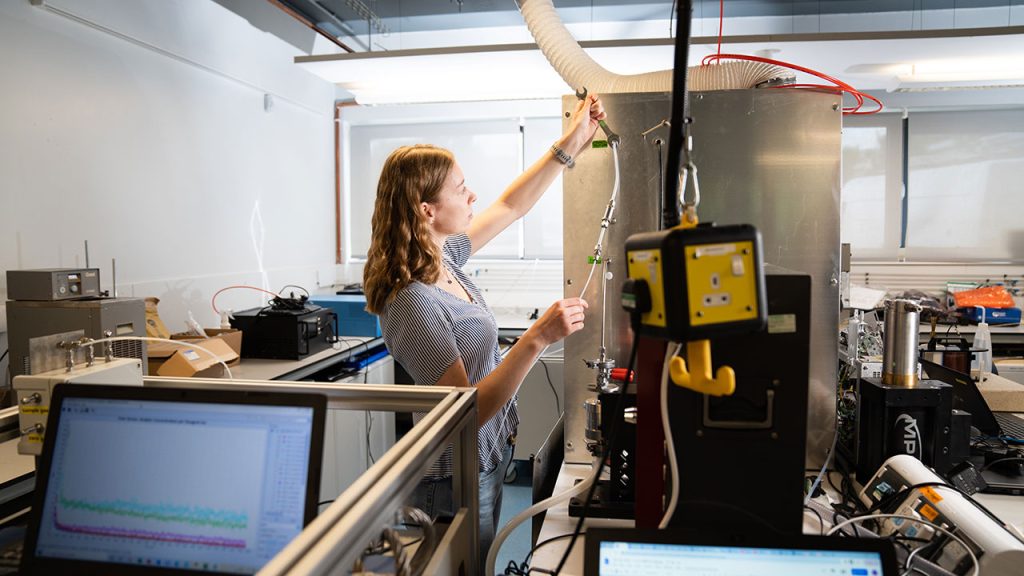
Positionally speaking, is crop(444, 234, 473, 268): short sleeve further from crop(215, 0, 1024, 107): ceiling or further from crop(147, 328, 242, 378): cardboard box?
crop(215, 0, 1024, 107): ceiling

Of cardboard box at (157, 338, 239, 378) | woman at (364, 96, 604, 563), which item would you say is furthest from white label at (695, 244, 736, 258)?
cardboard box at (157, 338, 239, 378)

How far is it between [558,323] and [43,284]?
1.72 metres

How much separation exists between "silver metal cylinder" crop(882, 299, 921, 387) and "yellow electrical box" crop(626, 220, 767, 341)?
86cm

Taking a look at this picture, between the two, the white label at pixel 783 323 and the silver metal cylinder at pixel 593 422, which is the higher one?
the white label at pixel 783 323

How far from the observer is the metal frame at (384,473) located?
1.69ft

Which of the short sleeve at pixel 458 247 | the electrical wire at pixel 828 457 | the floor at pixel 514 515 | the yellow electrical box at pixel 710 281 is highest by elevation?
the short sleeve at pixel 458 247

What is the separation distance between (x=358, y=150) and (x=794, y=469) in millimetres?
4246

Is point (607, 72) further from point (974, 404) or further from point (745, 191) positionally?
point (974, 404)

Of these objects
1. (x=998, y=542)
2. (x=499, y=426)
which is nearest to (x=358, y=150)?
(x=499, y=426)

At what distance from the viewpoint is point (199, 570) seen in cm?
78

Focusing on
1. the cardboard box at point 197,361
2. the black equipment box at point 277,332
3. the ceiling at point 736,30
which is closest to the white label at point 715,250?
the cardboard box at point 197,361

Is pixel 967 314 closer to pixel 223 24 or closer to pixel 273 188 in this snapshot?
pixel 273 188

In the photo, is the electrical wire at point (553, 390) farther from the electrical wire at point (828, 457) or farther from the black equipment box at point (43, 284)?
the black equipment box at point (43, 284)

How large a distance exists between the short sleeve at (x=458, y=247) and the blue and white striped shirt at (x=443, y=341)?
238mm
